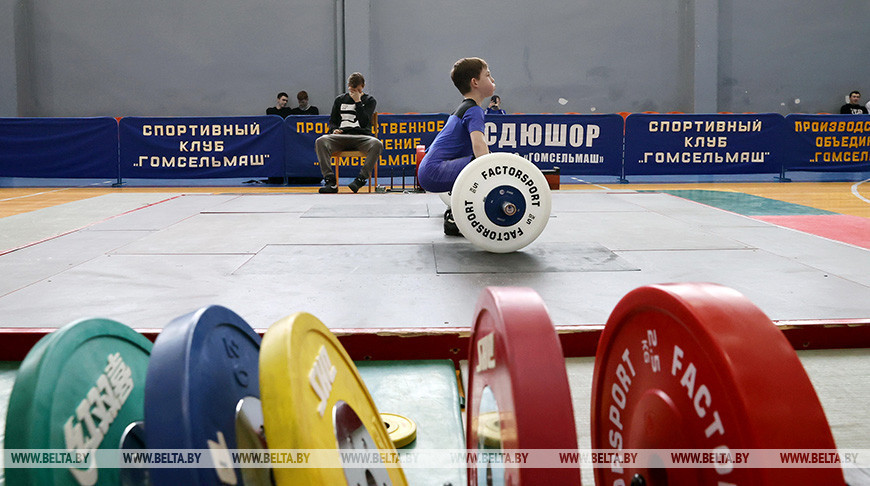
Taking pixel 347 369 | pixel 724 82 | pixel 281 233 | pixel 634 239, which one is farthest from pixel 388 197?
pixel 724 82

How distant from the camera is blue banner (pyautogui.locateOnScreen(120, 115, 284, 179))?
11.4 metres

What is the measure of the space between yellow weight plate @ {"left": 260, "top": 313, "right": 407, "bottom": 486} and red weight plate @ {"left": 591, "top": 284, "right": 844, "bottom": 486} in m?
0.51

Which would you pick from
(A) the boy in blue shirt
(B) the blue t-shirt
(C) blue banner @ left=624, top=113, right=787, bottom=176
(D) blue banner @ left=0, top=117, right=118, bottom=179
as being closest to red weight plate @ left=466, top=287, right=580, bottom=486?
(A) the boy in blue shirt

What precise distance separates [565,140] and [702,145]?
7.85 ft

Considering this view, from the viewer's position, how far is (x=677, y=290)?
1.14m

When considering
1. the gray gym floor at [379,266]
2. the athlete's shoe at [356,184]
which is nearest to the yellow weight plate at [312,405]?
the gray gym floor at [379,266]

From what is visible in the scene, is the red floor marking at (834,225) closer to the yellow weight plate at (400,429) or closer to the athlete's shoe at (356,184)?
the yellow weight plate at (400,429)

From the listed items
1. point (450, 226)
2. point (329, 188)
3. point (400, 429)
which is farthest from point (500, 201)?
point (329, 188)

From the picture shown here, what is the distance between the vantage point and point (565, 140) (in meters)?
11.8

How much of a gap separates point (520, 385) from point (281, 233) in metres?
4.39

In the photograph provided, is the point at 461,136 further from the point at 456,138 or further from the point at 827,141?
the point at 827,141

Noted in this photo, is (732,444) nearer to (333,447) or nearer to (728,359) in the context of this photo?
(728,359)

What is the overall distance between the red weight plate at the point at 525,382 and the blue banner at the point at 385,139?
33.6 feet

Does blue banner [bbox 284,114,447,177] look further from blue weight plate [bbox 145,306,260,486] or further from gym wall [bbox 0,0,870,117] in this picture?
blue weight plate [bbox 145,306,260,486]
